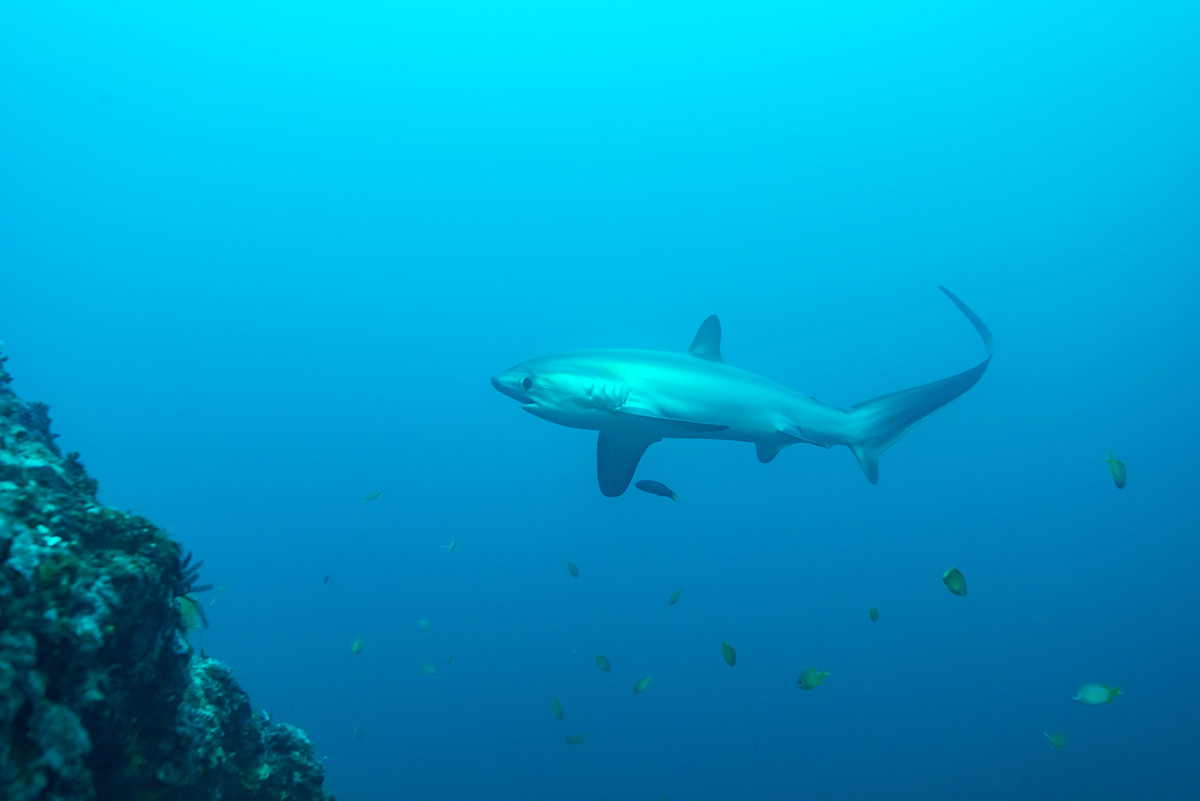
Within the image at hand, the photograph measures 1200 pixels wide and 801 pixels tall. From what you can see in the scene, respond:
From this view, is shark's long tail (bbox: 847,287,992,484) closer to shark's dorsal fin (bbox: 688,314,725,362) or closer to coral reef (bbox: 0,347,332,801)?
shark's dorsal fin (bbox: 688,314,725,362)

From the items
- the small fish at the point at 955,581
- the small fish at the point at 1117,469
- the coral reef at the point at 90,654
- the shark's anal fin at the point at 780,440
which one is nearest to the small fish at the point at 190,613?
the coral reef at the point at 90,654

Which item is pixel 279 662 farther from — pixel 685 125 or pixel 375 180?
pixel 685 125

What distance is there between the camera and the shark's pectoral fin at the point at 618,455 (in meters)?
6.86

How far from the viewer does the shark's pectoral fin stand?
22.5 ft

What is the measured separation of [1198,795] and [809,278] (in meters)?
50.9

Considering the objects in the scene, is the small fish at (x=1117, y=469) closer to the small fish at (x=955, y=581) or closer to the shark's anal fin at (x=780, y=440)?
the small fish at (x=955, y=581)

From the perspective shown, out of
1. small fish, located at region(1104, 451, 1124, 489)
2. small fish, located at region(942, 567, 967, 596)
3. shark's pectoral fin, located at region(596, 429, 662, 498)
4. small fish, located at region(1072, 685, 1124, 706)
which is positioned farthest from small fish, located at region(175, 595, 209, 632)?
small fish, located at region(1104, 451, 1124, 489)

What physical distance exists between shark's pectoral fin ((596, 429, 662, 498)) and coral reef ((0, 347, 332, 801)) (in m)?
4.18

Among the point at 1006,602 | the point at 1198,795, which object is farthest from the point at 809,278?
the point at 1198,795

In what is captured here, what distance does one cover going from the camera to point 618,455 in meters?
7.10

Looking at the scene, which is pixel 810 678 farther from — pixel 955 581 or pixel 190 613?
pixel 190 613

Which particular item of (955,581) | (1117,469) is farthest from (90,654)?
(1117,469)

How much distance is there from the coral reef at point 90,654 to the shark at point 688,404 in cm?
338

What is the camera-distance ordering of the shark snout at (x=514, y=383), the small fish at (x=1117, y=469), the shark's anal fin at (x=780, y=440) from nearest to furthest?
the shark snout at (x=514, y=383), the shark's anal fin at (x=780, y=440), the small fish at (x=1117, y=469)
